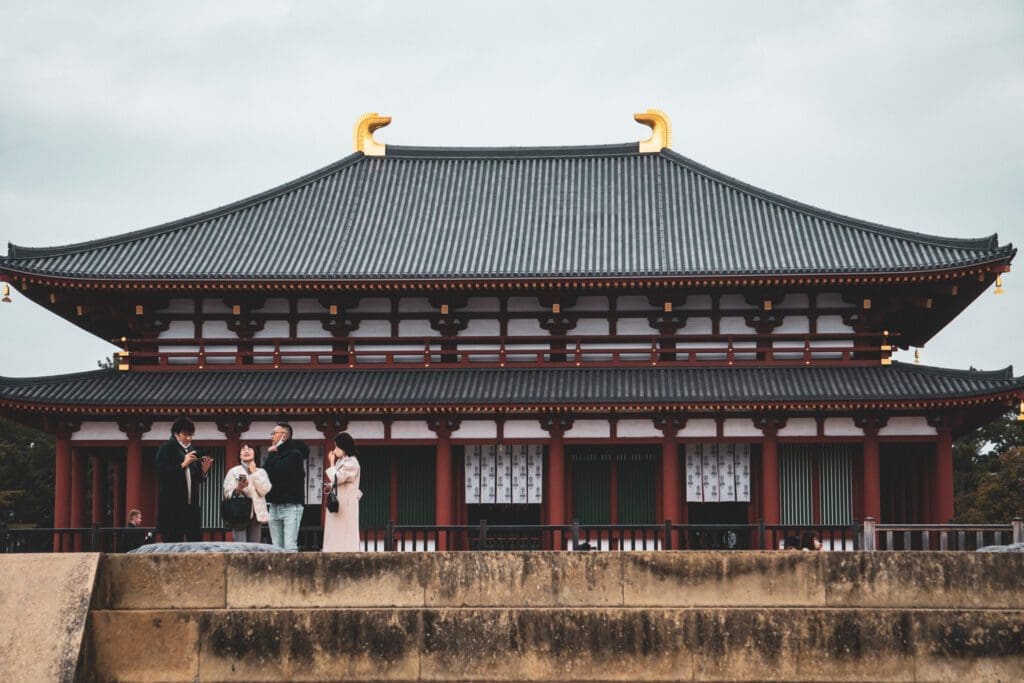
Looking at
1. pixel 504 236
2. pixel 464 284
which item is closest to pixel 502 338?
pixel 464 284

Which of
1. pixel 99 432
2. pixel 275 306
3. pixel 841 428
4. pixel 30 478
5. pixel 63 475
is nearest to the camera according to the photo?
pixel 841 428

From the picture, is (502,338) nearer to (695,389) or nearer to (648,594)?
(695,389)

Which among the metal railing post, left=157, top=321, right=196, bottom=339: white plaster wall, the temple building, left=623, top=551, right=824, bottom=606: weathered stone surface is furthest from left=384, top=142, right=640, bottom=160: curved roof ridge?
left=623, top=551, right=824, bottom=606: weathered stone surface

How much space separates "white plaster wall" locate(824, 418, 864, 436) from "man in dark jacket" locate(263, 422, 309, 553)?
15894 millimetres

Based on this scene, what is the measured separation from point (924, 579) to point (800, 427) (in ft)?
47.5

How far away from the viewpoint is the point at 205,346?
3103 centimetres

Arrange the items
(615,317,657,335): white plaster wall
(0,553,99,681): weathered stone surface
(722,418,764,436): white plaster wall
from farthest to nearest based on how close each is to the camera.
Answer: (615,317,657,335): white plaster wall
(722,418,764,436): white plaster wall
(0,553,99,681): weathered stone surface

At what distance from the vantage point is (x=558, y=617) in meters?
14.5

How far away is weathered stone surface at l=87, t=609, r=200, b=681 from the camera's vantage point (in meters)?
14.3

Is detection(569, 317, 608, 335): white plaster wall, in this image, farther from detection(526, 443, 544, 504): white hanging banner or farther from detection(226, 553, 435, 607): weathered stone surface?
detection(226, 553, 435, 607): weathered stone surface

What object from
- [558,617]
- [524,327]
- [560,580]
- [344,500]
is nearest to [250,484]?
[344,500]

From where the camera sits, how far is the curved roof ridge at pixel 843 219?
97.2 ft

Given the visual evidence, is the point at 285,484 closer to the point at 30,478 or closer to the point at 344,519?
the point at 344,519

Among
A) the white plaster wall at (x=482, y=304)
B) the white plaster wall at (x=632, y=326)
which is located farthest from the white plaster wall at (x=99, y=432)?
the white plaster wall at (x=632, y=326)
